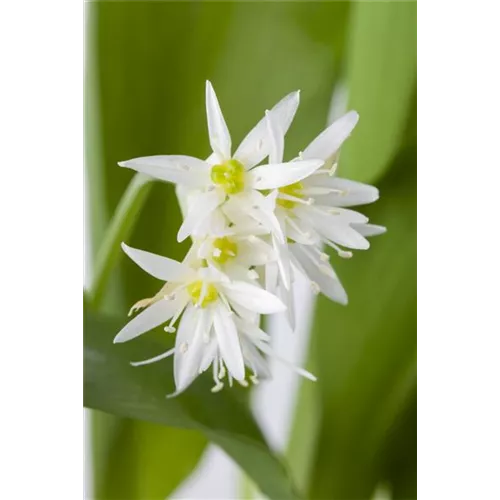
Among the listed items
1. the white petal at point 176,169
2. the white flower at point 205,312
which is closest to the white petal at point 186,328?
the white flower at point 205,312

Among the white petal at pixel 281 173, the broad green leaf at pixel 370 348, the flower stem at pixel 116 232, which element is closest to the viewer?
the white petal at pixel 281 173

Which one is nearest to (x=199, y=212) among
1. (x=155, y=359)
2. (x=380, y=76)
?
(x=155, y=359)

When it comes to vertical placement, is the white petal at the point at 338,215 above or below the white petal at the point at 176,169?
below

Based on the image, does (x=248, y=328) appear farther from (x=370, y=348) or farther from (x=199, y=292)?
(x=370, y=348)

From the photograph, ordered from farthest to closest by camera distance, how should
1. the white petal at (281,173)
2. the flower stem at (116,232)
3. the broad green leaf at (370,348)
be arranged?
the broad green leaf at (370,348), the flower stem at (116,232), the white petal at (281,173)

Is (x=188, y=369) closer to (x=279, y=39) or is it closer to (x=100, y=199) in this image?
(x=100, y=199)

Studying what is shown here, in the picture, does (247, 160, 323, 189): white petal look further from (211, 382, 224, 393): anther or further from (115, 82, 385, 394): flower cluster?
(211, 382, 224, 393): anther

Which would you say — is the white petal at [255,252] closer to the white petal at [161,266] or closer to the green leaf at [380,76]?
the white petal at [161,266]

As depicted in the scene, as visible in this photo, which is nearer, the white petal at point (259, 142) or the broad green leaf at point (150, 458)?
the white petal at point (259, 142)

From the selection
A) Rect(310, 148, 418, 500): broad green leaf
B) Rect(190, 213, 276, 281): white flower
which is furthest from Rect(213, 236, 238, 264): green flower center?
Rect(310, 148, 418, 500): broad green leaf
